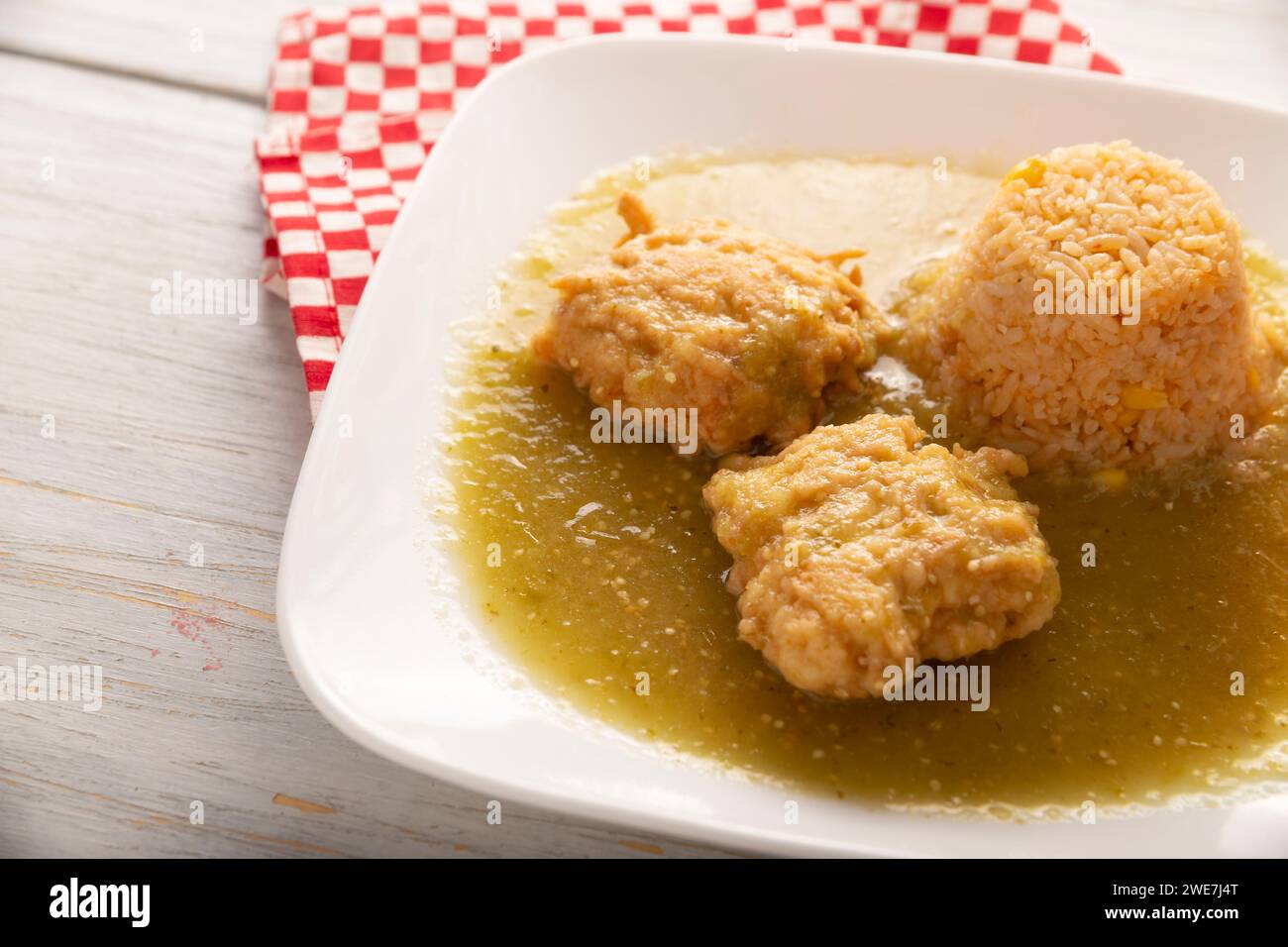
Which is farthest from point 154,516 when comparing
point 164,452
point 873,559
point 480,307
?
point 873,559

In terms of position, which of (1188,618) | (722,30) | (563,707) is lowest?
(563,707)

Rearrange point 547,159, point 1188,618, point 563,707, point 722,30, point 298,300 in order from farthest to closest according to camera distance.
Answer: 1. point 722,30
2. point 547,159
3. point 298,300
4. point 1188,618
5. point 563,707

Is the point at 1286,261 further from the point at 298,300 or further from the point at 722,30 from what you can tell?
the point at 298,300

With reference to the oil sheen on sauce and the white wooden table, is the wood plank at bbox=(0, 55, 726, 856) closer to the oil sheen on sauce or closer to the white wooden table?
the white wooden table

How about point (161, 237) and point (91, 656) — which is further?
point (161, 237)

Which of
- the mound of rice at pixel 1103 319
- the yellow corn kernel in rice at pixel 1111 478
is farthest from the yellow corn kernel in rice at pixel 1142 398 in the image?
the yellow corn kernel in rice at pixel 1111 478

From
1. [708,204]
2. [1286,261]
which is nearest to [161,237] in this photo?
[708,204]

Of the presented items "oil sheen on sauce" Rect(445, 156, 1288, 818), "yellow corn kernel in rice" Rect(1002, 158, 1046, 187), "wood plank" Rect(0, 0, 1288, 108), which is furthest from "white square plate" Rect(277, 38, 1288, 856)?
"wood plank" Rect(0, 0, 1288, 108)
